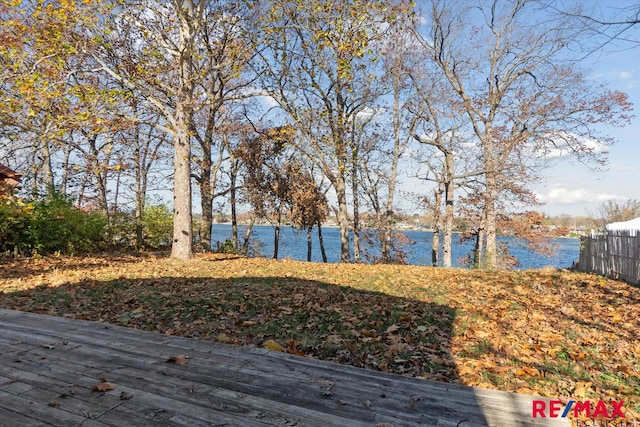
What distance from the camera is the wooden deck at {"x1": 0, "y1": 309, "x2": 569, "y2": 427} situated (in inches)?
89.1

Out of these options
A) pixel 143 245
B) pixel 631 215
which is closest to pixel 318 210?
pixel 143 245

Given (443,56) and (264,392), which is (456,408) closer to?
(264,392)

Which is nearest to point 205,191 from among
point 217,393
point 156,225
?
point 156,225

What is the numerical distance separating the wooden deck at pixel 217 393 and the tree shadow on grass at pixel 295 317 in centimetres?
13

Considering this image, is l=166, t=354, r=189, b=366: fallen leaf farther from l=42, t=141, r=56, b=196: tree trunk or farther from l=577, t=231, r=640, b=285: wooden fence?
l=42, t=141, r=56, b=196: tree trunk

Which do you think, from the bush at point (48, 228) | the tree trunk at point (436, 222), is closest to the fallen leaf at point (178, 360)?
the bush at point (48, 228)

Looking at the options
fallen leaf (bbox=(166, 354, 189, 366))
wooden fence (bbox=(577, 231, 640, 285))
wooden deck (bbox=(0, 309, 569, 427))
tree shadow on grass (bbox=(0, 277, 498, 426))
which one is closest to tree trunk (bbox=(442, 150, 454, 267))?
wooden fence (bbox=(577, 231, 640, 285))

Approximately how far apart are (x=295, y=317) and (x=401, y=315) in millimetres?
1584

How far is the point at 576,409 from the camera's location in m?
2.67

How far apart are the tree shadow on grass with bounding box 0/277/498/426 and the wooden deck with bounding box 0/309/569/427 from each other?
129 mm

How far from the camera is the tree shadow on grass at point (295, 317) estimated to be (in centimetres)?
358

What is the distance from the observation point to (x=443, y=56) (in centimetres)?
1978

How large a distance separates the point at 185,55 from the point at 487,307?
420 inches

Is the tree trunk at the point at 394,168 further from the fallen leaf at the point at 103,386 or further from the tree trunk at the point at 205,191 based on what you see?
the fallen leaf at the point at 103,386
